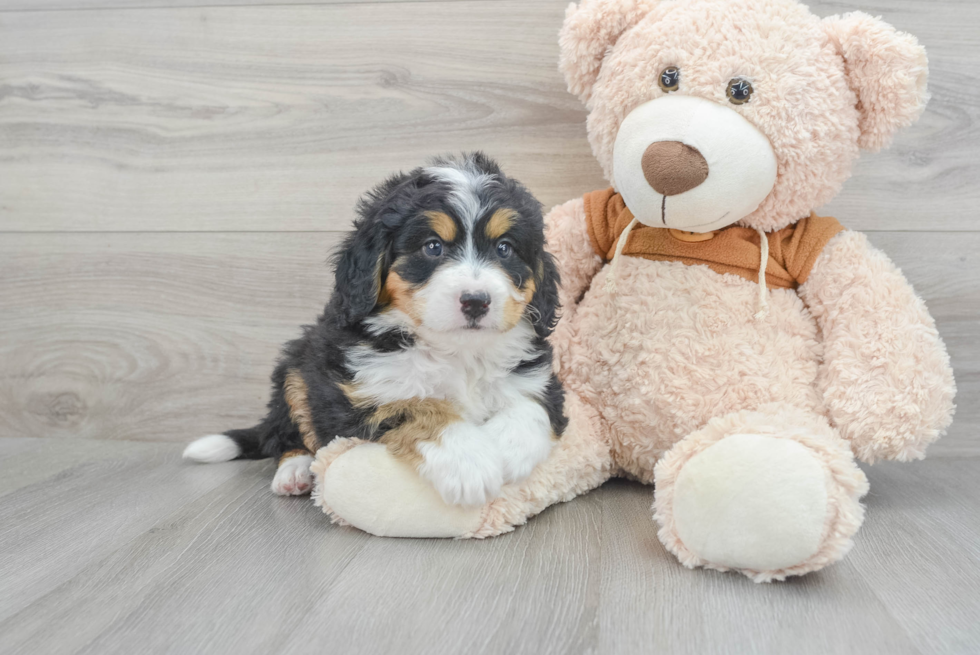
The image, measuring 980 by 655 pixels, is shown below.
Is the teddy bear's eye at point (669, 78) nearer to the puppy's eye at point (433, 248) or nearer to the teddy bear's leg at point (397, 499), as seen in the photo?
the puppy's eye at point (433, 248)

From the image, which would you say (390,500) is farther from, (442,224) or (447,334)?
(442,224)

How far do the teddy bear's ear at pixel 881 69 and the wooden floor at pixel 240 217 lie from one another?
542 millimetres

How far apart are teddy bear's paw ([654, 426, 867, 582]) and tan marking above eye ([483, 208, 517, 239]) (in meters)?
0.60

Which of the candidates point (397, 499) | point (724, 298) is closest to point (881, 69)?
point (724, 298)

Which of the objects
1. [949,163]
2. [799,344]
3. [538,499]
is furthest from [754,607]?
[949,163]

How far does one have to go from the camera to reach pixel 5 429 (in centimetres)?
256

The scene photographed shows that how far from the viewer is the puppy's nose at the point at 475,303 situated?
4.62 feet

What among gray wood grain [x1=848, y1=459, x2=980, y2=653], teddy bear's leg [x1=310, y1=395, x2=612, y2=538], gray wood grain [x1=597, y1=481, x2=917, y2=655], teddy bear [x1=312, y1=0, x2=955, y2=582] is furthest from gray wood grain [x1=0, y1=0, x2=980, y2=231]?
gray wood grain [x1=597, y1=481, x2=917, y2=655]

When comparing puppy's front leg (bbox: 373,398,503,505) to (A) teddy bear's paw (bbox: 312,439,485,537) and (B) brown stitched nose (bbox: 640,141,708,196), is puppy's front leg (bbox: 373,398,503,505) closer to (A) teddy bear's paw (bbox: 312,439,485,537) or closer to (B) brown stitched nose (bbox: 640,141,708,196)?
(A) teddy bear's paw (bbox: 312,439,485,537)

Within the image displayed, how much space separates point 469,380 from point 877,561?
0.90 metres

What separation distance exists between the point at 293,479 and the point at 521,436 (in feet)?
2.20

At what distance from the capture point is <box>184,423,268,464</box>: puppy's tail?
2227 mm

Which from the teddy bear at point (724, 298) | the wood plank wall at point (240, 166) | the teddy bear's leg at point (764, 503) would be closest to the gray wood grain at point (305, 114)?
the wood plank wall at point (240, 166)

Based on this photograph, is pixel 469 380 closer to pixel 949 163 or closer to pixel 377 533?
pixel 377 533
